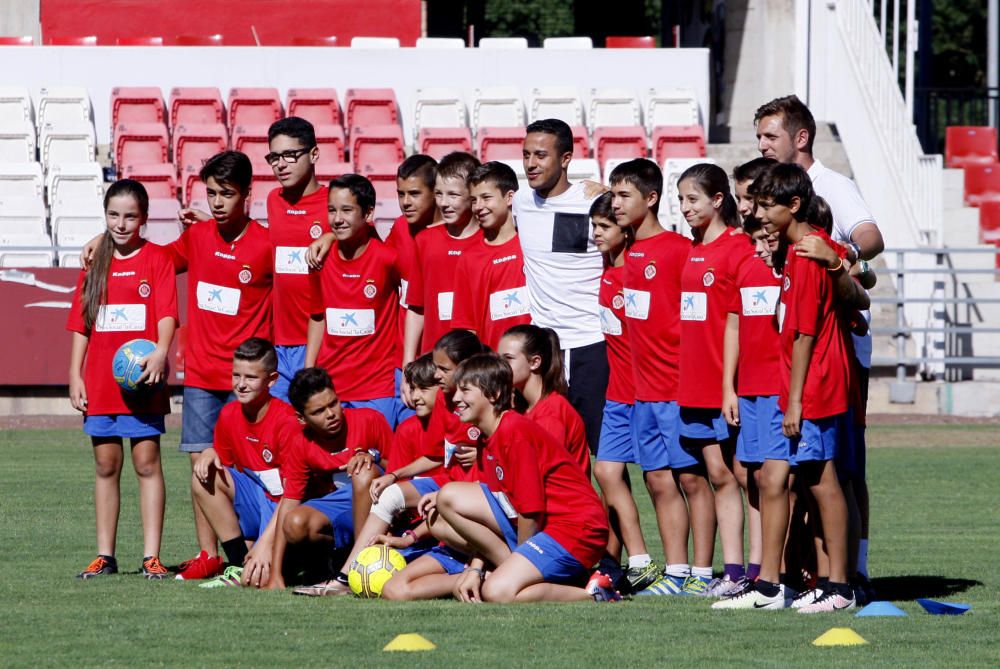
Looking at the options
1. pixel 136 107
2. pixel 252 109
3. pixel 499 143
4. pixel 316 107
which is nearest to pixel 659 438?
pixel 499 143

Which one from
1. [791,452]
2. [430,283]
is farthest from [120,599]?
[791,452]

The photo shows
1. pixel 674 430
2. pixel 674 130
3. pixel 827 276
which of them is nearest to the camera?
pixel 827 276

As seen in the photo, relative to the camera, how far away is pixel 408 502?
7.21 m

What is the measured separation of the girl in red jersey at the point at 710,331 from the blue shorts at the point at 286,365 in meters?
2.05

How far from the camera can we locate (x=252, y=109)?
18.9 metres

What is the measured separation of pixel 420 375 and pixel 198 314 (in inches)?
49.9

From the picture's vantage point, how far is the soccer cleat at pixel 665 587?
7.01m

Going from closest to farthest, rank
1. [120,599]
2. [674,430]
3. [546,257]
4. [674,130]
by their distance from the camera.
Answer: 1. [120,599]
2. [674,430]
3. [546,257]
4. [674,130]

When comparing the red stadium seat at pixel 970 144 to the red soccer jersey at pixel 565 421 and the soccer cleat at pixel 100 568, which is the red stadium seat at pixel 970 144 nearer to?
the red soccer jersey at pixel 565 421

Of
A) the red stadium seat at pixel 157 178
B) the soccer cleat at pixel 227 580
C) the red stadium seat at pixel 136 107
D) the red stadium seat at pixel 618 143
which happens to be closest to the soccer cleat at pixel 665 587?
the soccer cleat at pixel 227 580

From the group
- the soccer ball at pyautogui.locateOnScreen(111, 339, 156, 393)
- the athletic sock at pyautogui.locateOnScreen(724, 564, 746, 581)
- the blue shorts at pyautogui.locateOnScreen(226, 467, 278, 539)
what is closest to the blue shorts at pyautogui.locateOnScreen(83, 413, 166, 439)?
the soccer ball at pyautogui.locateOnScreen(111, 339, 156, 393)

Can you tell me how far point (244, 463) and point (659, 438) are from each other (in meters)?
1.96

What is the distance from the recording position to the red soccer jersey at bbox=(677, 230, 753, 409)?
22.9 feet

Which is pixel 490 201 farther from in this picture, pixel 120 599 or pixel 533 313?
pixel 120 599
